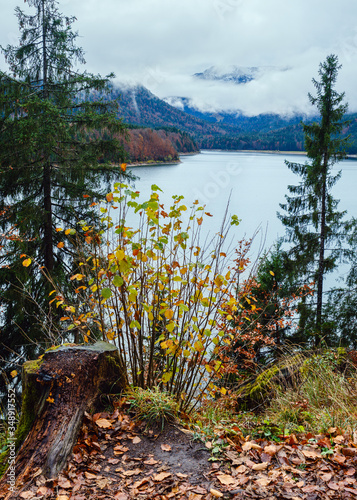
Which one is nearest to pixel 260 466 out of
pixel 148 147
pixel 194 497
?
pixel 194 497

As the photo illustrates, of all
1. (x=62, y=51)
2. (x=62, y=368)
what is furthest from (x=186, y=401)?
(x=62, y=51)

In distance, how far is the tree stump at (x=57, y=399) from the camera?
2469 millimetres

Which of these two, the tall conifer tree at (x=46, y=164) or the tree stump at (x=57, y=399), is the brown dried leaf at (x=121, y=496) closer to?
→ the tree stump at (x=57, y=399)

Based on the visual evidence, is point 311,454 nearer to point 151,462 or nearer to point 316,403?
point 151,462

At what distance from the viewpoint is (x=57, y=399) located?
2758 mm

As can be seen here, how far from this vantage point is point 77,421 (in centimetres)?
276

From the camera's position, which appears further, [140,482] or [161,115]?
[161,115]

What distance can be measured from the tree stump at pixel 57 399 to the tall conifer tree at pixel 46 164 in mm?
5768

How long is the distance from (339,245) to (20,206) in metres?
10.5

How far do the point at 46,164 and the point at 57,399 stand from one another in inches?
288

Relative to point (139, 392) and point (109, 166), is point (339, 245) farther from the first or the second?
point (139, 392)

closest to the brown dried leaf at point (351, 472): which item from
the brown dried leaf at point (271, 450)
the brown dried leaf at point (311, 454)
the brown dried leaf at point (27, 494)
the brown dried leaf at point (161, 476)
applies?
the brown dried leaf at point (311, 454)

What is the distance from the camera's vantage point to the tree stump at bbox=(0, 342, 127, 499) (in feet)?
8.10

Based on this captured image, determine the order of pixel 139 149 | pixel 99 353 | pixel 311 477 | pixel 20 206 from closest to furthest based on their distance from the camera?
1. pixel 311 477
2. pixel 99 353
3. pixel 20 206
4. pixel 139 149
